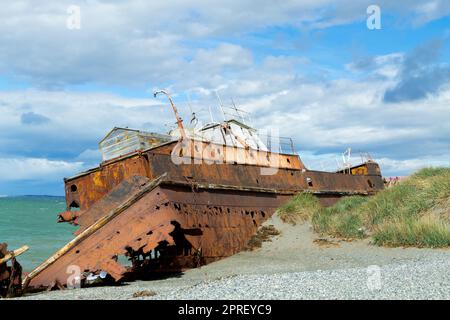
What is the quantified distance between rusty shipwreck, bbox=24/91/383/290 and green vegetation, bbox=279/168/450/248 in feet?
4.45

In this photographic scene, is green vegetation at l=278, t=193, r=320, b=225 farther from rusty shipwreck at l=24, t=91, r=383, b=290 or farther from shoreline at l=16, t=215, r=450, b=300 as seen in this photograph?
shoreline at l=16, t=215, r=450, b=300

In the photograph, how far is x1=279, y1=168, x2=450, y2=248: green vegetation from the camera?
1024cm

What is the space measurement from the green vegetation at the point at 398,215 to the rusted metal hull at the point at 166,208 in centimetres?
144

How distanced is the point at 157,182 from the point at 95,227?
1411mm

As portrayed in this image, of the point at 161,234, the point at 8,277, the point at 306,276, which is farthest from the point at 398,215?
the point at 8,277

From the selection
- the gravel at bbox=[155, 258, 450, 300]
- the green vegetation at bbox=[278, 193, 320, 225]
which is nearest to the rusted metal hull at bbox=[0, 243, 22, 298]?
the gravel at bbox=[155, 258, 450, 300]

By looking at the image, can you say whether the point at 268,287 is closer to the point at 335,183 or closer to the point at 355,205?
the point at 355,205

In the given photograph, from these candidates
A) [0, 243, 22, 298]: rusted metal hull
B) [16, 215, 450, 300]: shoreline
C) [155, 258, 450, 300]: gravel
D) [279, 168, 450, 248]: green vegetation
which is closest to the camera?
[155, 258, 450, 300]: gravel

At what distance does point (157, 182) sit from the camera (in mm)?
9477

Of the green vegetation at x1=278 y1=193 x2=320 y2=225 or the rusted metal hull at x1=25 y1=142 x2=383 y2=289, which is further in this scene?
the green vegetation at x1=278 y1=193 x2=320 y2=225

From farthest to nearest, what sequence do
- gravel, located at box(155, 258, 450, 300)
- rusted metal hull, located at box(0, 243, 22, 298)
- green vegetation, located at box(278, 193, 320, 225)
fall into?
green vegetation, located at box(278, 193, 320, 225) → rusted metal hull, located at box(0, 243, 22, 298) → gravel, located at box(155, 258, 450, 300)

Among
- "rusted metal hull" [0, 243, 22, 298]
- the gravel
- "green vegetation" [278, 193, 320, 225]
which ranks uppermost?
"green vegetation" [278, 193, 320, 225]
